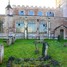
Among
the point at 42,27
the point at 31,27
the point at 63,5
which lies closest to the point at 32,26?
the point at 31,27

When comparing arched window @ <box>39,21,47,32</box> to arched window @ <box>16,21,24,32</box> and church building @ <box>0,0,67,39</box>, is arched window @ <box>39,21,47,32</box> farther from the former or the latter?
arched window @ <box>16,21,24,32</box>

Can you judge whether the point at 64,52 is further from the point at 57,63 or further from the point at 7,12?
the point at 7,12

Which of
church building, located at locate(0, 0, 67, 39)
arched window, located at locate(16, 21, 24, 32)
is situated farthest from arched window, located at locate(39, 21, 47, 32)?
arched window, located at locate(16, 21, 24, 32)

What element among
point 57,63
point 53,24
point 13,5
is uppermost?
point 13,5

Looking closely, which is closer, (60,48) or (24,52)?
(24,52)

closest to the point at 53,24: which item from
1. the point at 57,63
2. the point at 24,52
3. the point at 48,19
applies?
the point at 48,19

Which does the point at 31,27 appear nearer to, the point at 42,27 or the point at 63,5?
the point at 42,27

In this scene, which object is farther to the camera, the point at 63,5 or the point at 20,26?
the point at 63,5

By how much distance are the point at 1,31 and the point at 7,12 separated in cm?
752

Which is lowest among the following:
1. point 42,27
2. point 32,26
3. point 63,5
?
point 42,27

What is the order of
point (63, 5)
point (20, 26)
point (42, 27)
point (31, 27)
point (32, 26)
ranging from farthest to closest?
point (63, 5) → point (42, 27) → point (32, 26) → point (31, 27) → point (20, 26)

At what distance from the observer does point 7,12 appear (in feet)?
212

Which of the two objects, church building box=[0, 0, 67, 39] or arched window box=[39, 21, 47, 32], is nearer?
church building box=[0, 0, 67, 39]

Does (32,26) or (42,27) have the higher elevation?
(32,26)
